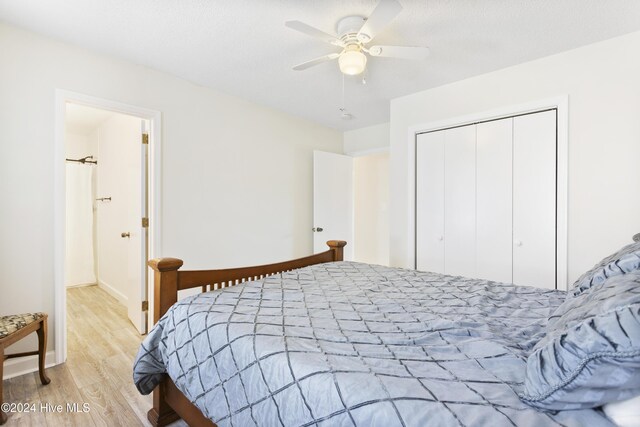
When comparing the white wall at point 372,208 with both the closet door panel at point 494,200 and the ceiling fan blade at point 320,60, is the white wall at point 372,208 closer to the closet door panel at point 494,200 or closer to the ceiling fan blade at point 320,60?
the closet door panel at point 494,200

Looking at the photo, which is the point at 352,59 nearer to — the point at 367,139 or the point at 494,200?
the point at 494,200

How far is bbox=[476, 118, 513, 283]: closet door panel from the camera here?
279cm

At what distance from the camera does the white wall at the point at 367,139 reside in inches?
171

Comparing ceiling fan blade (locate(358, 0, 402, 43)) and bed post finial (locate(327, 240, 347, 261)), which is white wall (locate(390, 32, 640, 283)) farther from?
bed post finial (locate(327, 240, 347, 261))

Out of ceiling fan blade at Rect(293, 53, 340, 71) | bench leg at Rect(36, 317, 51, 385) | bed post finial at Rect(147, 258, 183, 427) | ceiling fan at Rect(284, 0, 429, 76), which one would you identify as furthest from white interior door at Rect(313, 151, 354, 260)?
bench leg at Rect(36, 317, 51, 385)

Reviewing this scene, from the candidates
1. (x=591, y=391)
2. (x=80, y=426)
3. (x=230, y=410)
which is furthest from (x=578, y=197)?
(x=80, y=426)

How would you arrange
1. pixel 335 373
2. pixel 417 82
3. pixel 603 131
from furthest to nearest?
pixel 417 82 → pixel 603 131 → pixel 335 373

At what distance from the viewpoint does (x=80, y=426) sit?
1.65 meters

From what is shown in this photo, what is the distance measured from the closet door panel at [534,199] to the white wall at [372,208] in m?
2.57

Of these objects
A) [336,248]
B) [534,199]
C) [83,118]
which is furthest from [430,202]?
[83,118]

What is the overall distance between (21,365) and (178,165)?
1.86 m

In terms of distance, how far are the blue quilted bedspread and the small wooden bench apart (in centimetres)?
92

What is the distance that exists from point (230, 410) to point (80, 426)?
3.93 feet

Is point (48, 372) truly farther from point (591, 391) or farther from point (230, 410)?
point (591, 391)
